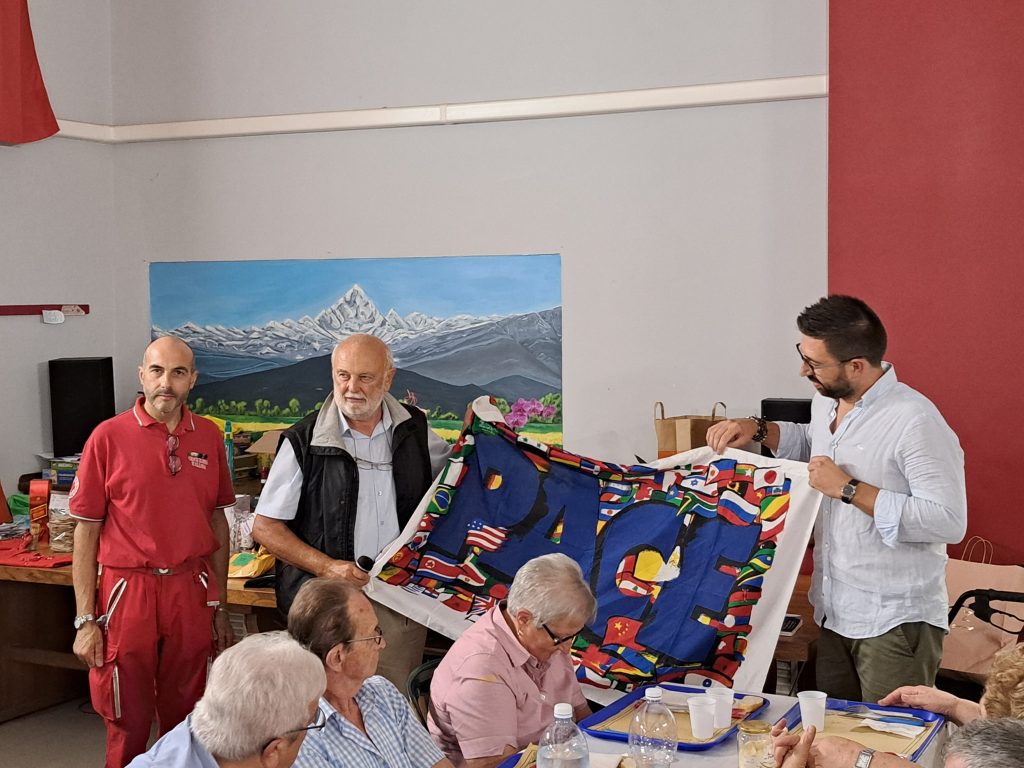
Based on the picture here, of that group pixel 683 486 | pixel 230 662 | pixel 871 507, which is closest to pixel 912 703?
pixel 871 507

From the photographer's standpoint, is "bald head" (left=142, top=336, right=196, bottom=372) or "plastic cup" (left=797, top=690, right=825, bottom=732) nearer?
"plastic cup" (left=797, top=690, right=825, bottom=732)

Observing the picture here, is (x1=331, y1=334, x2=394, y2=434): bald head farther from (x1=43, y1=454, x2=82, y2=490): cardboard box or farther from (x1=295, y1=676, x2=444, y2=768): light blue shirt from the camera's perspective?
(x1=43, y1=454, x2=82, y2=490): cardboard box

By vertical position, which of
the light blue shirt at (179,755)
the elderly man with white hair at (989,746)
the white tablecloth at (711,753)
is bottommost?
the white tablecloth at (711,753)

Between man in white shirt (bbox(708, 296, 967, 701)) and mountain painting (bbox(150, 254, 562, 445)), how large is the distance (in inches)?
98.8

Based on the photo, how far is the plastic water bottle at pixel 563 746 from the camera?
264 cm

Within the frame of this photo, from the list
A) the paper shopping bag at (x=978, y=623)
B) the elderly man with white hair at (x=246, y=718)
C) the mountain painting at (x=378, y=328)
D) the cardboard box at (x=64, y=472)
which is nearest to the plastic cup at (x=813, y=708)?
the elderly man with white hair at (x=246, y=718)

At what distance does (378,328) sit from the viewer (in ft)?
20.4

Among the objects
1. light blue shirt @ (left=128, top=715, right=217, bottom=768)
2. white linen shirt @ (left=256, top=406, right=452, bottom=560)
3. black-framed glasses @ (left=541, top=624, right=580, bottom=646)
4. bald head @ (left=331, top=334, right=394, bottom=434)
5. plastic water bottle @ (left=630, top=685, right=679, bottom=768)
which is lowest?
plastic water bottle @ (left=630, top=685, right=679, bottom=768)

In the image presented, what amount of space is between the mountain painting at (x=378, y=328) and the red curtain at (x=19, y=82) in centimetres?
106

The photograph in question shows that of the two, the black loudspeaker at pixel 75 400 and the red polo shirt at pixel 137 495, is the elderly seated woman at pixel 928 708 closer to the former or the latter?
the red polo shirt at pixel 137 495

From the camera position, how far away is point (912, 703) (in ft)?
10.2

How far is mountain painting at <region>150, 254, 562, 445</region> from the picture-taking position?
5.93 metres

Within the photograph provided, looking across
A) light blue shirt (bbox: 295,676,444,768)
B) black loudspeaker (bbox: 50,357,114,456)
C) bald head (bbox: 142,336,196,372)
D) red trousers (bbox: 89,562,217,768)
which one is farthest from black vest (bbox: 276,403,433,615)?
black loudspeaker (bbox: 50,357,114,456)

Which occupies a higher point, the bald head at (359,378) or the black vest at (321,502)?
the bald head at (359,378)
